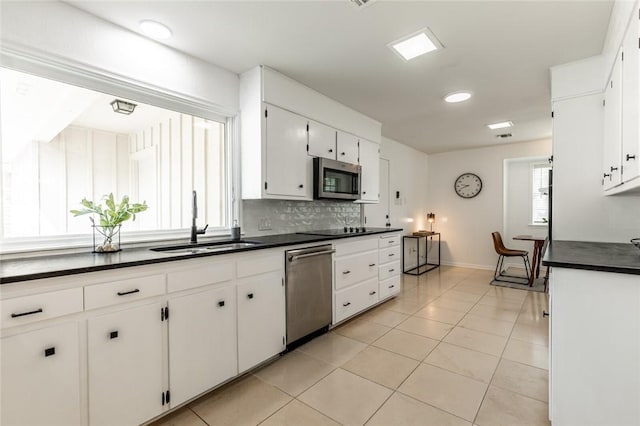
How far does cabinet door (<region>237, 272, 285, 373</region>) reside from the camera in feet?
6.87

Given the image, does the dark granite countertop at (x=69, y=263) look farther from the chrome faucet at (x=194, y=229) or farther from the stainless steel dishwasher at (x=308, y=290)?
the stainless steel dishwasher at (x=308, y=290)

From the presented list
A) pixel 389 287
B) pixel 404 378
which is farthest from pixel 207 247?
pixel 389 287

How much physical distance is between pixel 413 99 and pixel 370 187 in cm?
124

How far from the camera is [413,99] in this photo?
336 cm

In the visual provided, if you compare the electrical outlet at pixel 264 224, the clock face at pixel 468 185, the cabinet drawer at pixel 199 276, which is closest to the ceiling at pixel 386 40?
the electrical outlet at pixel 264 224

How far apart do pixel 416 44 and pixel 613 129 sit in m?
1.46

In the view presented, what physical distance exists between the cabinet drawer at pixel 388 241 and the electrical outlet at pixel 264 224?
4.57ft

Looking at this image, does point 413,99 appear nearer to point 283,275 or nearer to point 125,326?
point 283,275

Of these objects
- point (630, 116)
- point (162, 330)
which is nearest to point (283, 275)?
point (162, 330)

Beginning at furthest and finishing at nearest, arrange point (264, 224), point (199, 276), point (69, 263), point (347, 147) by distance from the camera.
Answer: point (347, 147), point (264, 224), point (199, 276), point (69, 263)

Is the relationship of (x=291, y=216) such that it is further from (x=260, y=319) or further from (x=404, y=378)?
(x=404, y=378)

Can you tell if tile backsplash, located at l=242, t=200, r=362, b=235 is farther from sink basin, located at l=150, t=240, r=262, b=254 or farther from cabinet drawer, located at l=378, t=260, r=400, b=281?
cabinet drawer, located at l=378, t=260, r=400, b=281

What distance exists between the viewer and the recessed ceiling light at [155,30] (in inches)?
77.7

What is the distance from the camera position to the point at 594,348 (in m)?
1.37
